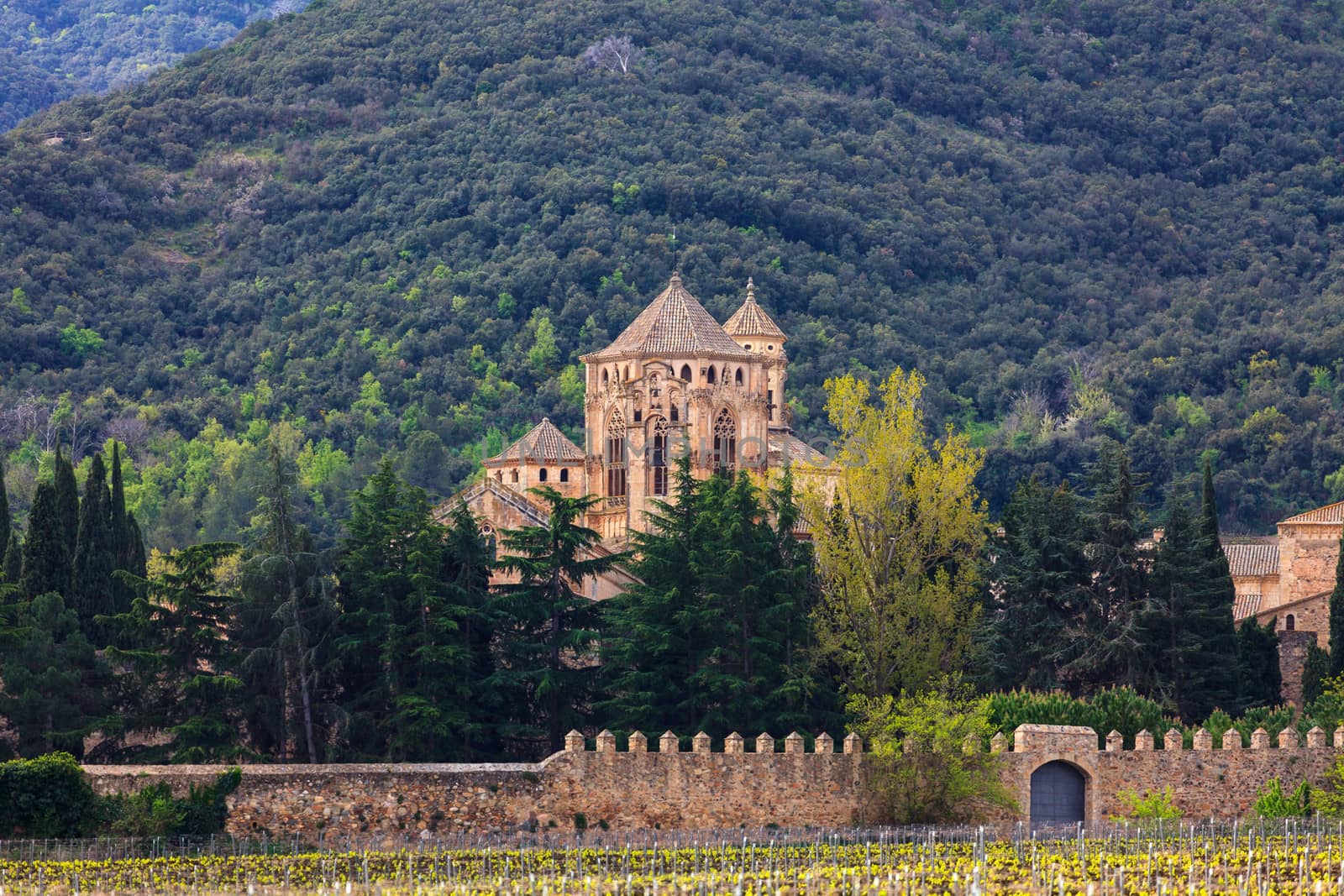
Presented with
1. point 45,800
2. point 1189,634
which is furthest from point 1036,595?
point 45,800

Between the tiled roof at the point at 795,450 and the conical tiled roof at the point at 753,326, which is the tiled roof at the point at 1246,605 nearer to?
the tiled roof at the point at 795,450

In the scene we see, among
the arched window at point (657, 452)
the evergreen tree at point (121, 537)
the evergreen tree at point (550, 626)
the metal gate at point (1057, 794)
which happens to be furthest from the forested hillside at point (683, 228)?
the metal gate at point (1057, 794)

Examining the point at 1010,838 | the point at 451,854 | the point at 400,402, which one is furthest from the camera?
the point at 400,402

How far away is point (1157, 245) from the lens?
136000 millimetres

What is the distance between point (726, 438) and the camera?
240 feet

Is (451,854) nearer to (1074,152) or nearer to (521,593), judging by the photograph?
(521,593)

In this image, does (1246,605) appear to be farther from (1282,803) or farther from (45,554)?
(45,554)

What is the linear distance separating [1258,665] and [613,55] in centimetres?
9042

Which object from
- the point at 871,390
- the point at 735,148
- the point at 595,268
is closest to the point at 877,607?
the point at 871,390

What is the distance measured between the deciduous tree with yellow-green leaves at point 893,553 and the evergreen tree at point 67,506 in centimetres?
1676

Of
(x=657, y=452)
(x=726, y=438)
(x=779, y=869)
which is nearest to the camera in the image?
(x=779, y=869)

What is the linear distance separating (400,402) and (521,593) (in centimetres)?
5868

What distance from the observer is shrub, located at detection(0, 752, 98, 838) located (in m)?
44.9

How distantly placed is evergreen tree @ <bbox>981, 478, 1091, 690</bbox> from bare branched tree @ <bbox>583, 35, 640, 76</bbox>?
86626 millimetres
